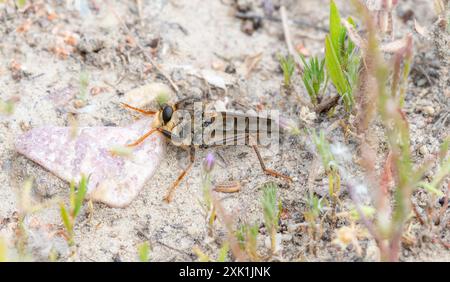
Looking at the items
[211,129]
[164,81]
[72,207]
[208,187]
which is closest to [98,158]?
[72,207]

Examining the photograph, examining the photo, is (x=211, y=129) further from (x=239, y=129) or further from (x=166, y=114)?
(x=166, y=114)

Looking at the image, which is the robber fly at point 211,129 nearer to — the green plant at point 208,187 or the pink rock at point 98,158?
the pink rock at point 98,158

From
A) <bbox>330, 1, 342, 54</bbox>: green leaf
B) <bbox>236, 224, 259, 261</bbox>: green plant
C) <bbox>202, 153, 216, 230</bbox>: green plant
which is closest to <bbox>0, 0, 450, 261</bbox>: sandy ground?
<bbox>202, 153, 216, 230</bbox>: green plant

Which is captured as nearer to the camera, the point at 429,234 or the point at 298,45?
the point at 429,234

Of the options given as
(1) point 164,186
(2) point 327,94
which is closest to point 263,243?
(1) point 164,186


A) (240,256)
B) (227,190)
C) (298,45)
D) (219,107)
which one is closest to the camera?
(240,256)

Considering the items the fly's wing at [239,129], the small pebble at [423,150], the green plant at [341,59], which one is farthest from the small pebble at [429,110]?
the fly's wing at [239,129]

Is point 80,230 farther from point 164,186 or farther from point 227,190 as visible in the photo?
point 227,190

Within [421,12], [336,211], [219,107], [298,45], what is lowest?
[336,211]
